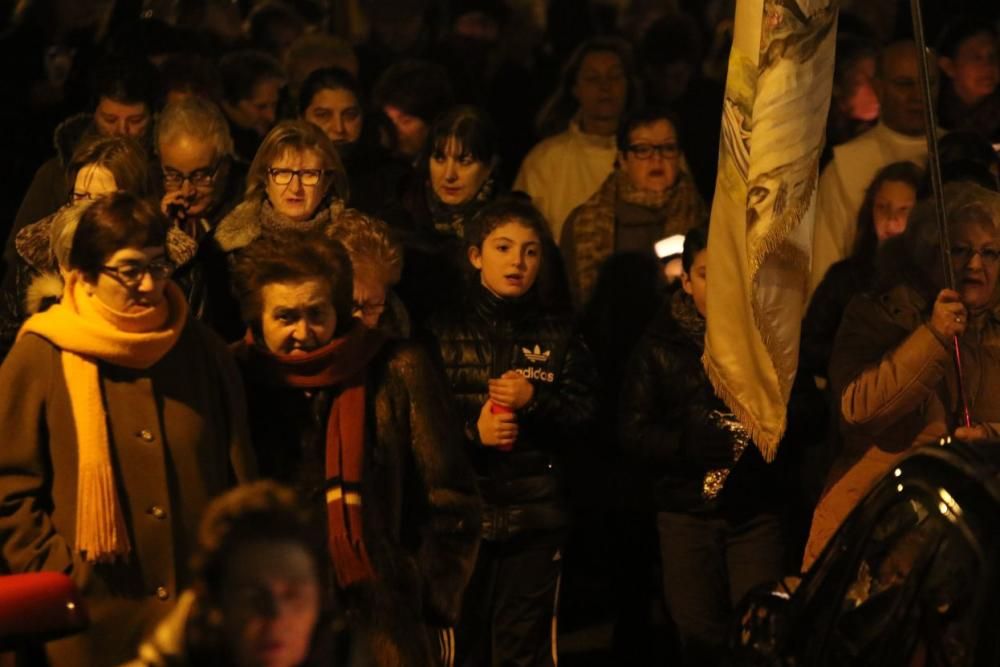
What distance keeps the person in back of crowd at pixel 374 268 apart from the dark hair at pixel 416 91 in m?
2.87

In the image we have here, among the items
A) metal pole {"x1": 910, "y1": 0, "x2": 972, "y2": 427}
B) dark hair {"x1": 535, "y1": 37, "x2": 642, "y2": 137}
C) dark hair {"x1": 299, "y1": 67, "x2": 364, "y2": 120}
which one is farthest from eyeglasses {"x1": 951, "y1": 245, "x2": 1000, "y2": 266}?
dark hair {"x1": 535, "y1": 37, "x2": 642, "y2": 137}

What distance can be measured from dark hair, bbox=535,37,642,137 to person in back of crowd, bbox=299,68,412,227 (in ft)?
5.69

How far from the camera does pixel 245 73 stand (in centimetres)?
1134

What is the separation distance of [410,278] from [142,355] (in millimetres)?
3003

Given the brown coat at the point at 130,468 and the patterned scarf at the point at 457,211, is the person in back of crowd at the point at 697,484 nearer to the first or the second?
the patterned scarf at the point at 457,211

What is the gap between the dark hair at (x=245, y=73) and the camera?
11266 millimetres

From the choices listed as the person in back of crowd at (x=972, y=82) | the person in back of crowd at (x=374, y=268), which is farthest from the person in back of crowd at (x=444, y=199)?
the person in back of crowd at (x=972, y=82)

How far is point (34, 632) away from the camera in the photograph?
529 centimetres

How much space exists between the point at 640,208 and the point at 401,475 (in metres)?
3.37

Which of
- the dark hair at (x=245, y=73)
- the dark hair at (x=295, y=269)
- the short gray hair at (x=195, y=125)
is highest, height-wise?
the dark hair at (x=245, y=73)

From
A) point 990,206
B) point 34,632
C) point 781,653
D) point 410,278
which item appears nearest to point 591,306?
point 410,278

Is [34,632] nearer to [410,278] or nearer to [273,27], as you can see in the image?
[410,278]

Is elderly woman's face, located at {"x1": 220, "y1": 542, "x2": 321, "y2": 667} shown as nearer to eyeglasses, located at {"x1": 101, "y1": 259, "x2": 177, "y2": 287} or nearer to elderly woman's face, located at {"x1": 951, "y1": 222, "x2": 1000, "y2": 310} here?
eyeglasses, located at {"x1": 101, "y1": 259, "x2": 177, "y2": 287}

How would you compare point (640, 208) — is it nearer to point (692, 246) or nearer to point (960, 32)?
point (692, 246)
